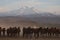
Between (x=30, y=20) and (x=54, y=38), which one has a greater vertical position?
(x=30, y=20)

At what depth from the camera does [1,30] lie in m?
15.1

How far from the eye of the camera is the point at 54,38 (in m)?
13.8

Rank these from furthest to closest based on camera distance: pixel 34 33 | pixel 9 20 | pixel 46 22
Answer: pixel 9 20 → pixel 46 22 → pixel 34 33

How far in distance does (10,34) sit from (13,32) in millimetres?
290

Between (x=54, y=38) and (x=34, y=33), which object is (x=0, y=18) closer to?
(x=34, y=33)

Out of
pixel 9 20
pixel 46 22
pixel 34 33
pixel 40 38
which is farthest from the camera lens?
pixel 9 20

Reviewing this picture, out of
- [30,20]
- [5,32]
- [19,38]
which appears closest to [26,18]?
[30,20]

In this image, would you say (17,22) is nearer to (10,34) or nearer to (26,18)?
(26,18)

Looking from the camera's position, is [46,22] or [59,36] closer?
[59,36]

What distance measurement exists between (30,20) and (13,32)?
23.1 ft

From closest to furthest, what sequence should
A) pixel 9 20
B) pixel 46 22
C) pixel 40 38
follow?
pixel 40 38 → pixel 46 22 → pixel 9 20

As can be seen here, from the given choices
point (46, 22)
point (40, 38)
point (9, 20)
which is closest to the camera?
point (40, 38)

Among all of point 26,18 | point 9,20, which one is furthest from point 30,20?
point 9,20

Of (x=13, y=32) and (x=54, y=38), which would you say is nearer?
(x=54, y=38)
